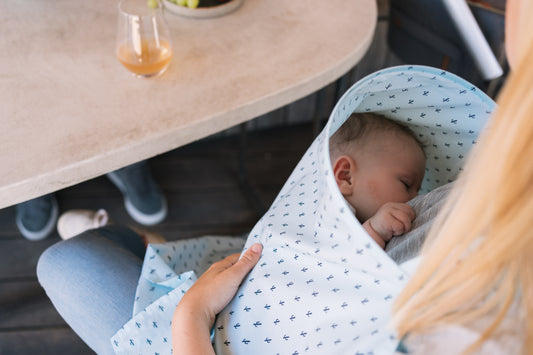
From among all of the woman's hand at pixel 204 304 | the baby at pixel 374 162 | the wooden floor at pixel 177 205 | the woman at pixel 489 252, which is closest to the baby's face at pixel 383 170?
the baby at pixel 374 162

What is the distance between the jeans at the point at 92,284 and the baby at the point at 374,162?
38cm

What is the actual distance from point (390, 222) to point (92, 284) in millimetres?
469

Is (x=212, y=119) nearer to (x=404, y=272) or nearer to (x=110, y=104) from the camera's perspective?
(x=110, y=104)

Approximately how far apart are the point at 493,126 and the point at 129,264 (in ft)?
2.03

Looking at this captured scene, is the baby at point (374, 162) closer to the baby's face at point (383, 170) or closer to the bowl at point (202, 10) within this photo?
the baby's face at point (383, 170)

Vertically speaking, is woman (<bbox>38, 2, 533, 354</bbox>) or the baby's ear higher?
woman (<bbox>38, 2, 533, 354</bbox>)

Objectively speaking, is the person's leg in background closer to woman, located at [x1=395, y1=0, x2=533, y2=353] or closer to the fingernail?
the fingernail

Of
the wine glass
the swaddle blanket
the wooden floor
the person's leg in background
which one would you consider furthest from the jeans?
the person's leg in background

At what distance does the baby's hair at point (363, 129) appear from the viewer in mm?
789

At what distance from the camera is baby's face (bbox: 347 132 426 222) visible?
797mm

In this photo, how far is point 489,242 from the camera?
0.41 m

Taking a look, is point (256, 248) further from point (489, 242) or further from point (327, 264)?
point (489, 242)

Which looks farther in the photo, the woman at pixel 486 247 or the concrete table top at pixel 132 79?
the concrete table top at pixel 132 79

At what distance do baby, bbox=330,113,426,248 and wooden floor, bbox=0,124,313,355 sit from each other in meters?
0.77
